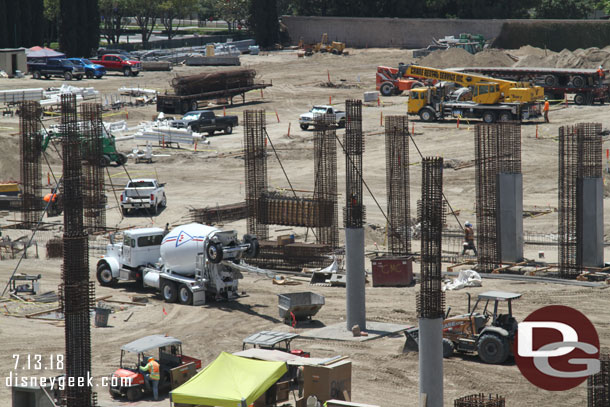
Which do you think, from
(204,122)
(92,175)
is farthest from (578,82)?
(92,175)

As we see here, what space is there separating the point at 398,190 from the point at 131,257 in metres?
10.4

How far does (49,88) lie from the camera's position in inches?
2788

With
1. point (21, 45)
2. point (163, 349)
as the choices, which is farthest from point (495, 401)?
point (21, 45)

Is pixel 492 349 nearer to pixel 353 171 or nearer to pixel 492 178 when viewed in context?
pixel 353 171

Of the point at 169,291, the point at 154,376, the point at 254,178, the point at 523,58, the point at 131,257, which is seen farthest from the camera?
the point at 523,58

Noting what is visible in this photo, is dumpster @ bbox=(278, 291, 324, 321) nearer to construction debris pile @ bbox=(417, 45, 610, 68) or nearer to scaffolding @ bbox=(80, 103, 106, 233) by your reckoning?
scaffolding @ bbox=(80, 103, 106, 233)

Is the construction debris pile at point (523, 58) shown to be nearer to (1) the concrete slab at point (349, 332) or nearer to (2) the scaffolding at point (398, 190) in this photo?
(2) the scaffolding at point (398, 190)

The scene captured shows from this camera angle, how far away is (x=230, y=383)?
19.5m

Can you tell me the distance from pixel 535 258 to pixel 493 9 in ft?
221

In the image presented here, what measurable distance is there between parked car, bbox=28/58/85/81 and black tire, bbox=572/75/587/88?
35.9m

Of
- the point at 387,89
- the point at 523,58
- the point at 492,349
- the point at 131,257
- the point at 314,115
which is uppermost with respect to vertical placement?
the point at 523,58

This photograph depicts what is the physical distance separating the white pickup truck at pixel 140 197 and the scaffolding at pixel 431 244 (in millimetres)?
24400

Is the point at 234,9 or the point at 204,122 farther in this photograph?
the point at 234,9

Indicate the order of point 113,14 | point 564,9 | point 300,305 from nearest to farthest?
point 300,305 < point 564,9 < point 113,14
